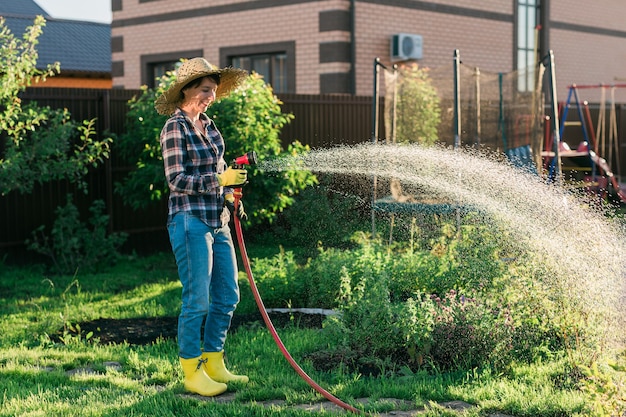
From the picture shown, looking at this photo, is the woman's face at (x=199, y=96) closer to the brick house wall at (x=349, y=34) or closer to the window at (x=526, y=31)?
the brick house wall at (x=349, y=34)

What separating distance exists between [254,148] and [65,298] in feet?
8.01

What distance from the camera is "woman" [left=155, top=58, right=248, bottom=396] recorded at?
4.95m

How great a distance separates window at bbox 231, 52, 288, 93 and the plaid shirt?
11.2 metres

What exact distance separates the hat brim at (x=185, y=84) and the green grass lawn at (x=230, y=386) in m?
1.53

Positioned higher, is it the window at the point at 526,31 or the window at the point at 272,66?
the window at the point at 526,31

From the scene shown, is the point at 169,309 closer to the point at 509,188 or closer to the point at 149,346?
the point at 149,346

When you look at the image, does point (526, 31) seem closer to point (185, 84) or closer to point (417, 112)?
point (417, 112)

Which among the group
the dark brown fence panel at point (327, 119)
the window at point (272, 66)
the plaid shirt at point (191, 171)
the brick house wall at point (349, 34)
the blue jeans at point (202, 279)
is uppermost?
the brick house wall at point (349, 34)

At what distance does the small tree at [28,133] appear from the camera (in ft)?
27.2

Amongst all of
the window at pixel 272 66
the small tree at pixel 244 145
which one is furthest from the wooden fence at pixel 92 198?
the window at pixel 272 66

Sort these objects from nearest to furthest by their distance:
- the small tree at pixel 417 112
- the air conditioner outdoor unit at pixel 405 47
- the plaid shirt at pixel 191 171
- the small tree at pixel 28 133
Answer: the plaid shirt at pixel 191 171 < the small tree at pixel 28 133 < the small tree at pixel 417 112 < the air conditioner outdoor unit at pixel 405 47

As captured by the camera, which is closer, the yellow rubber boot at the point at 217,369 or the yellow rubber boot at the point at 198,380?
the yellow rubber boot at the point at 198,380

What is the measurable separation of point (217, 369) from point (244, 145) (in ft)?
14.9

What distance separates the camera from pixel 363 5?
15391 millimetres
